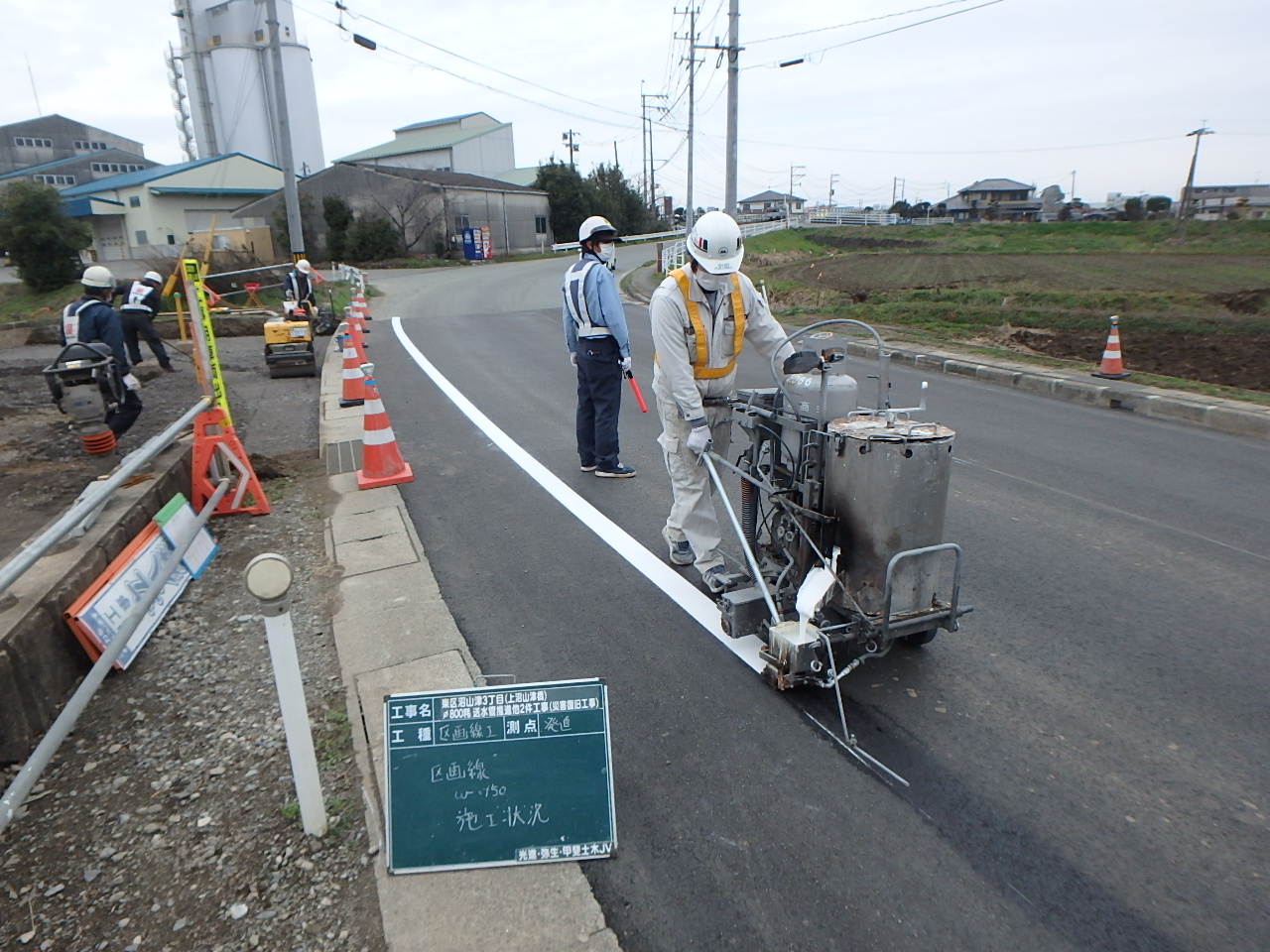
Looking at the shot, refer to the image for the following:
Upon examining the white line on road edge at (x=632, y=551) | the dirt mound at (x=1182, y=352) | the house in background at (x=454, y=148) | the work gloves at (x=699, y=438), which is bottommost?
the white line on road edge at (x=632, y=551)

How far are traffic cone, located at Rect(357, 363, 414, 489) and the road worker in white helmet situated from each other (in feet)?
9.96

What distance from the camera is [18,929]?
248 centimetres

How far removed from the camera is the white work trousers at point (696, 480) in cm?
445

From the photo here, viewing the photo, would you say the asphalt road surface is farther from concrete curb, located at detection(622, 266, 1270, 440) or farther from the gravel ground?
concrete curb, located at detection(622, 266, 1270, 440)

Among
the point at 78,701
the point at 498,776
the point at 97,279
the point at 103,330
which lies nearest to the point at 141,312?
the point at 97,279

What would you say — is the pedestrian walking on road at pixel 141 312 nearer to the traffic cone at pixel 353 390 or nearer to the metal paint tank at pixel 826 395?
the traffic cone at pixel 353 390

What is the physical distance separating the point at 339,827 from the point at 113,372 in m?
6.61

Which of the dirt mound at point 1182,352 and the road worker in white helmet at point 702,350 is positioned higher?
the road worker in white helmet at point 702,350

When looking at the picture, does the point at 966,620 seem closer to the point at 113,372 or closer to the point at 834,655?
the point at 834,655

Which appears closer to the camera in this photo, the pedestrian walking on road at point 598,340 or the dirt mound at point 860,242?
the pedestrian walking on road at point 598,340

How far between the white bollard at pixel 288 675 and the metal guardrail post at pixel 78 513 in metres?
1.05

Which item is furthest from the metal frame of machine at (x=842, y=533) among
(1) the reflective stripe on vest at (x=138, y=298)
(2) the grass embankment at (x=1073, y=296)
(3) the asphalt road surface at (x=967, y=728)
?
(1) the reflective stripe on vest at (x=138, y=298)

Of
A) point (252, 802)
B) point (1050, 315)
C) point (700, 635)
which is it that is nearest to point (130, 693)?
point (252, 802)

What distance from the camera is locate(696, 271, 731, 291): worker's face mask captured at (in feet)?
13.4
